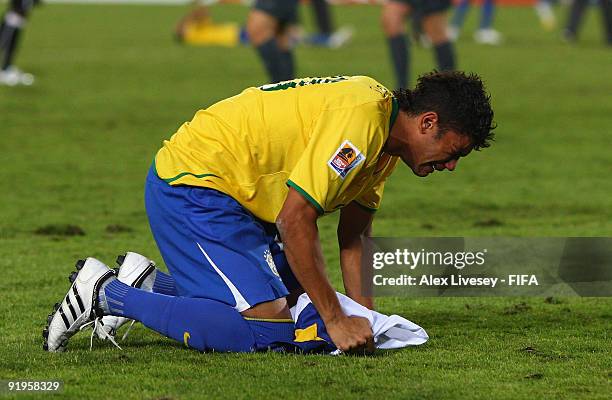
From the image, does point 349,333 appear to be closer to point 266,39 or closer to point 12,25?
point 266,39

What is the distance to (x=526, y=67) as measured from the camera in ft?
62.3

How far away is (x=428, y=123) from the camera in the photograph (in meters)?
4.86

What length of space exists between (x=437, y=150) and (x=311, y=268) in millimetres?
625

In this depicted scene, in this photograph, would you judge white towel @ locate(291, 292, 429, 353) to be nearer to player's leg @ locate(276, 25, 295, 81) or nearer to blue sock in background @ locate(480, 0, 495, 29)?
player's leg @ locate(276, 25, 295, 81)

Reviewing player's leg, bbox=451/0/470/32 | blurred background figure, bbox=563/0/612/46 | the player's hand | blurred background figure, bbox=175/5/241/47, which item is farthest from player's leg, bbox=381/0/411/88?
player's leg, bbox=451/0/470/32

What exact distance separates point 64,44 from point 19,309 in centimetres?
1613

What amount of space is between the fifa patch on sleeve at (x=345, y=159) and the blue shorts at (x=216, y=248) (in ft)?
1.84

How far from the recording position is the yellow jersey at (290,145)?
470 centimetres

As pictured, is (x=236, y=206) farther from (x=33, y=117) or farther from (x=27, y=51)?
(x=27, y=51)

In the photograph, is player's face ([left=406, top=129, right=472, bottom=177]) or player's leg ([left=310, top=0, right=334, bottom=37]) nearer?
player's face ([left=406, top=129, right=472, bottom=177])

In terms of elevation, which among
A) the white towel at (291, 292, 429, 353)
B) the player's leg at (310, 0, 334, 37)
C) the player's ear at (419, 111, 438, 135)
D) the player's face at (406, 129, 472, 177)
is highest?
the player's ear at (419, 111, 438, 135)

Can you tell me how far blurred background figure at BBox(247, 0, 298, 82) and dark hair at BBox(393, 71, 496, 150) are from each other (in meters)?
7.70

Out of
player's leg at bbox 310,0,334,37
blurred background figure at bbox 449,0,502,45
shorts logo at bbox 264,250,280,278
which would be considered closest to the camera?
shorts logo at bbox 264,250,280,278

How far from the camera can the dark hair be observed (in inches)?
189
